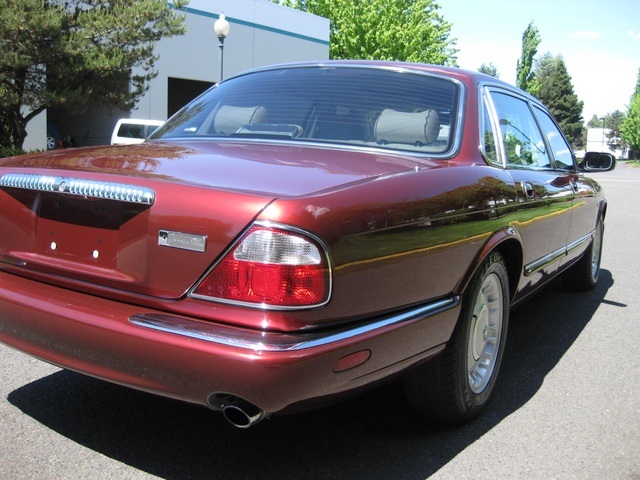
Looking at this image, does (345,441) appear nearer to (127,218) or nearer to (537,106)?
(127,218)

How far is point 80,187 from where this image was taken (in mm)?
2342

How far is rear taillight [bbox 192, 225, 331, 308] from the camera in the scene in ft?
6.72

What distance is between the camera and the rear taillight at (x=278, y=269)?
2049mm

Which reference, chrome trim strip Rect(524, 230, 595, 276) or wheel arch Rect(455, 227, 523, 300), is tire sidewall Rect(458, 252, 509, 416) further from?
chrome trim strip Rect(524, 230, 595, 276)

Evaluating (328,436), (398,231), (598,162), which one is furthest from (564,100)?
(398,231)

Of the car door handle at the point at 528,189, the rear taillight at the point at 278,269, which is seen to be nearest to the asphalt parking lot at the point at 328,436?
the rear taillight at the point at 278,269

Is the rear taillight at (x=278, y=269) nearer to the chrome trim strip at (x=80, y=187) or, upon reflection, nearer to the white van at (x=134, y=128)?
the chrome trim strip at (x=80, y=187)

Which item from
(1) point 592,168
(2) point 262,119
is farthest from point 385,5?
(2) point 262,119

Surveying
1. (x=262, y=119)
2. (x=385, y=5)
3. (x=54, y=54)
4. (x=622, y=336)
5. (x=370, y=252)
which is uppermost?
(x=385, y=5)

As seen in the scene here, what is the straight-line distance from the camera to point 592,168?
5707 millimetres

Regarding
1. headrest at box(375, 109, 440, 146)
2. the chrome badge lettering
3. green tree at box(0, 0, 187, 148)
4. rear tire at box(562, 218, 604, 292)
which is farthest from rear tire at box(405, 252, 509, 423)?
green tree at box(0, 0, 187, 148)

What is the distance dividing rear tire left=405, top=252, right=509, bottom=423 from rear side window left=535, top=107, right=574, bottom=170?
1789mm

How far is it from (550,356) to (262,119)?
237 cm

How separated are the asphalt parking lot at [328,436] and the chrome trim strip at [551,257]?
62cm
